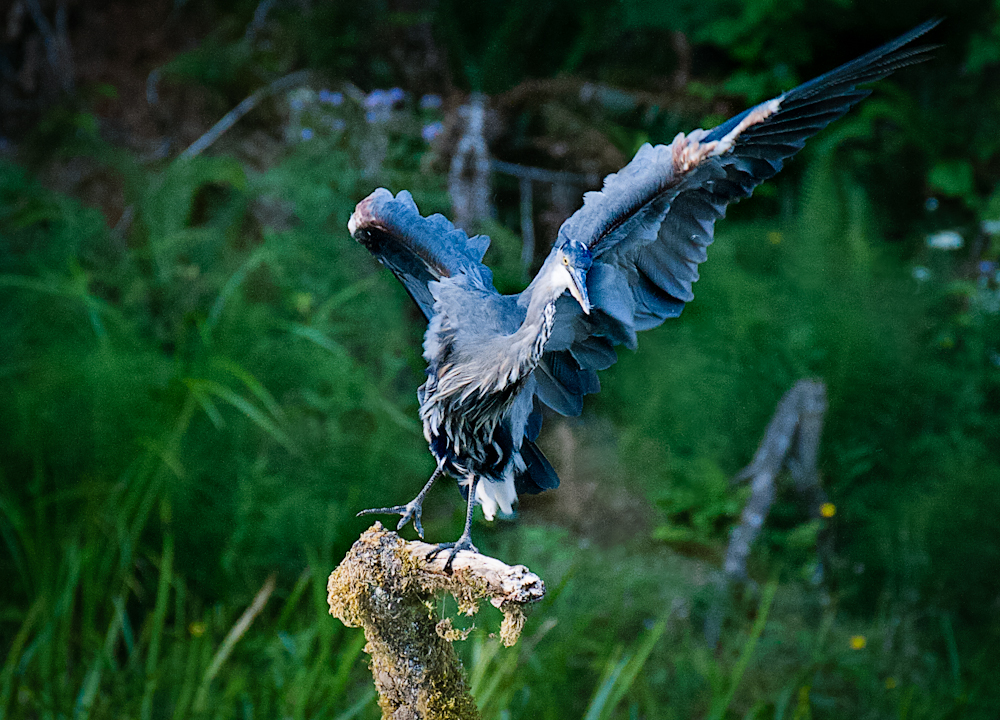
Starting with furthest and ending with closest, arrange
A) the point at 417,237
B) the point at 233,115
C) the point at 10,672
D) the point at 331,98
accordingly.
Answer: the point at 233,115 < the point at 331,98 < the point at 10,672 < the point at 417,237

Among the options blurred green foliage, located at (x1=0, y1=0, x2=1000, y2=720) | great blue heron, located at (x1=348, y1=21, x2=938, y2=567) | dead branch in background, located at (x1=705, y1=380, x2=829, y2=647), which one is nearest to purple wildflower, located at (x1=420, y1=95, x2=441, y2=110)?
blurred green foliage, located at (x1=0, y1=0, x2=1000, y2=720)

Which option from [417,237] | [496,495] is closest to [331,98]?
[417,237]

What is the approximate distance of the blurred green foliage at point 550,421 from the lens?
2607mm

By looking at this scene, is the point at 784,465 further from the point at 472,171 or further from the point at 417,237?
the point at 417,237

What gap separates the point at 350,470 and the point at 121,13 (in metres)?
3.42

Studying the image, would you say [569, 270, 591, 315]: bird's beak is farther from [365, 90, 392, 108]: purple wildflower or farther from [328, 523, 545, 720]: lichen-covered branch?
[365, 90, 392, 108]: purple wildflower

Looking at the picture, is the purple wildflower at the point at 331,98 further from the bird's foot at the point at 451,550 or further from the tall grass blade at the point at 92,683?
the bird's foot at the point at 451,550

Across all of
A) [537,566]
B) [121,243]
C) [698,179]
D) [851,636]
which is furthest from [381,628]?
[121,243]

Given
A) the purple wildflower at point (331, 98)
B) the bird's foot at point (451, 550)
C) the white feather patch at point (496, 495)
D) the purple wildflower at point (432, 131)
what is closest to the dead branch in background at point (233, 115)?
the purple wildflower at point (331, 98)

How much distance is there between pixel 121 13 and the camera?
15.7 ft

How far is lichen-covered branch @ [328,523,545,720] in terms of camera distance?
126cm

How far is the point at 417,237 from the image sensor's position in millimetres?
1436

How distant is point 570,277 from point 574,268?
0.02 m

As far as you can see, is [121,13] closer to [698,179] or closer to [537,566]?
[537,566]
